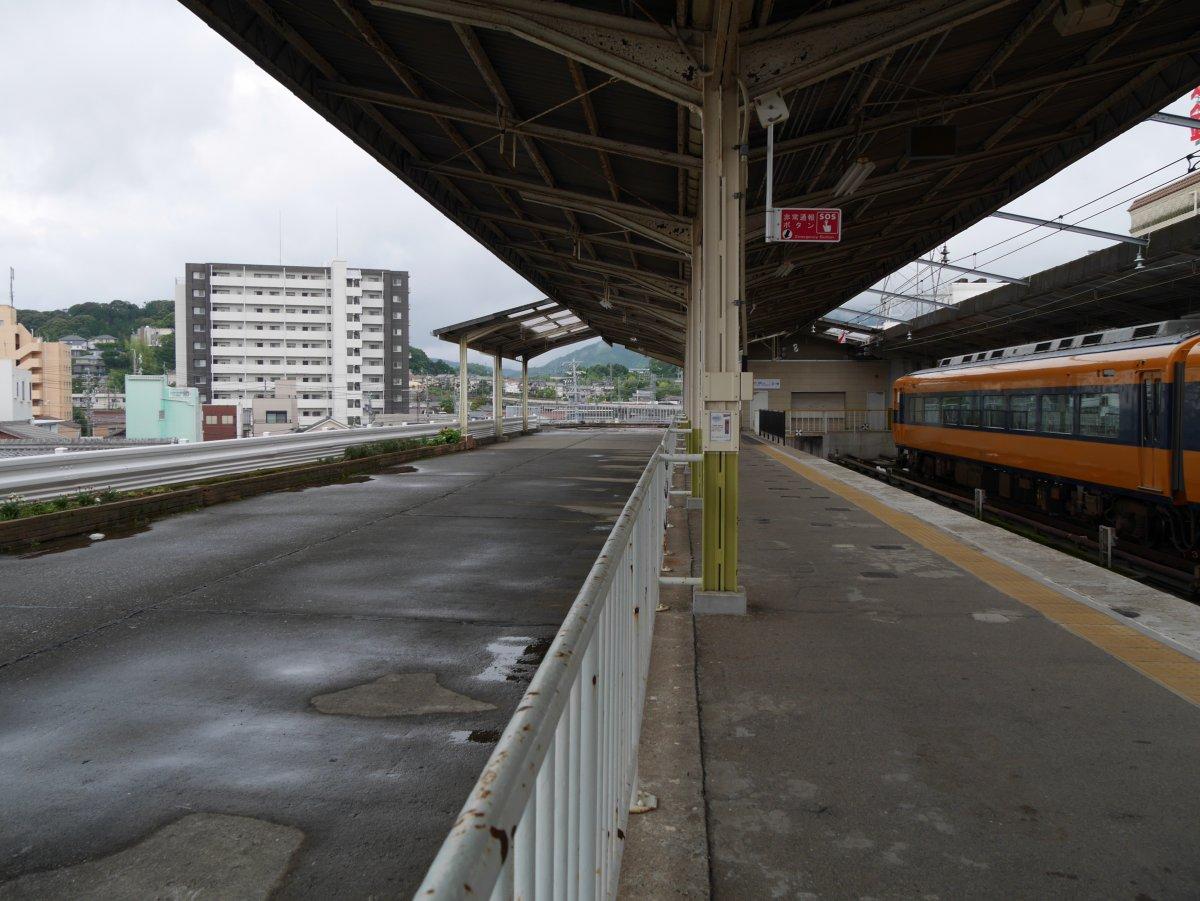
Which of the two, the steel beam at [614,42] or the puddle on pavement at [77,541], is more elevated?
the steel beam at [614,42]

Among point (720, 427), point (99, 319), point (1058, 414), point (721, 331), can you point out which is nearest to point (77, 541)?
point (720, 427)

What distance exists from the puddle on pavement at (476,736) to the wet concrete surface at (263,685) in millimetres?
16

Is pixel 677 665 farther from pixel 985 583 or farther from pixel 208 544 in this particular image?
pixel 208 544

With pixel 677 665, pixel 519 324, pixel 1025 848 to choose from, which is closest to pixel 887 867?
pixel 1025 848

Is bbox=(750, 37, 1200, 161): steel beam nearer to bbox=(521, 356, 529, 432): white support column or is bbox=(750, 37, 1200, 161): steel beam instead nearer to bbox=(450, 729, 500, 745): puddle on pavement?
bbox=(450, 729, 500, 745): puddle on pavement

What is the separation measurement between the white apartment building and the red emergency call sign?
8219cm

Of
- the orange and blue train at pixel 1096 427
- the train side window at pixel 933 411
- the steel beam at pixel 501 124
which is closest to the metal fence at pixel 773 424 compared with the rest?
the train side window at pixel 933 411

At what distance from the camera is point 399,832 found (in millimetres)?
3436

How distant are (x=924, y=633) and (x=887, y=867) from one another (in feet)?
10.4

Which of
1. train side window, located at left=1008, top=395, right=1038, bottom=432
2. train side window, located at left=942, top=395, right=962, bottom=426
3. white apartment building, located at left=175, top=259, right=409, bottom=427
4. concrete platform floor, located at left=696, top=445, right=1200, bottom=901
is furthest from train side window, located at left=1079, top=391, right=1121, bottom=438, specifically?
white apartment building, located at left=175, top=259, right=409, bottom=427

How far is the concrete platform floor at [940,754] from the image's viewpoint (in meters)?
2.98

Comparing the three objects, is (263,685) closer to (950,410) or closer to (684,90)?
(684,90)

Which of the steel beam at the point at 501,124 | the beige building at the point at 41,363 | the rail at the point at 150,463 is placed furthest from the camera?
the beige building at the point at 41,363

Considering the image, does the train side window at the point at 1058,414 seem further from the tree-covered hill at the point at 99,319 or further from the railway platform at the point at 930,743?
the tree-covered hill at the point at 99,319
